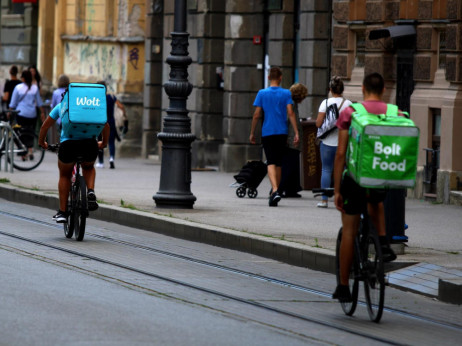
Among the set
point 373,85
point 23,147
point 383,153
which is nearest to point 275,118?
point 23,147

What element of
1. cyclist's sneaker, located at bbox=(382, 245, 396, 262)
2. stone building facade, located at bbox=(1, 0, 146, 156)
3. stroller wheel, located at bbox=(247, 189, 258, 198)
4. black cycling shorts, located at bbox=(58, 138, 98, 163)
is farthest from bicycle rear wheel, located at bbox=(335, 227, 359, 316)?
stone building facade, located at bbox=(1, 0, 146, 156)

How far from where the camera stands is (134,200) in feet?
58.7

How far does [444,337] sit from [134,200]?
9495 mm

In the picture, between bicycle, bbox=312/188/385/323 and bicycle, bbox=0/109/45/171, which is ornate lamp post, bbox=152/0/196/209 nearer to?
bicycle, bbox=312/188/385/323

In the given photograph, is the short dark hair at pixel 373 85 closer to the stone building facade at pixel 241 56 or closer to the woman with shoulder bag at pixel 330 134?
the woman with shoulder bag at pixel 330 134

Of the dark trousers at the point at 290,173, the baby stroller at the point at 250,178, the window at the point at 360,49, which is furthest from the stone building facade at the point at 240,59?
the baby stroller at the point at 250,178

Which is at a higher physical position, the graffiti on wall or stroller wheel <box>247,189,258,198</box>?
the graffiti on wall

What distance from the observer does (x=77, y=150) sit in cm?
1389

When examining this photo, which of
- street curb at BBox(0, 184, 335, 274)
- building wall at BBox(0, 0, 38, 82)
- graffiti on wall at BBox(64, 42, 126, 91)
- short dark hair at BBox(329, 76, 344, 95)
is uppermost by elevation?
building wall at BBox(0, 0, 38, 82)

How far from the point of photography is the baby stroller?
18.9 meters

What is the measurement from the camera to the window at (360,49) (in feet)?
68.2

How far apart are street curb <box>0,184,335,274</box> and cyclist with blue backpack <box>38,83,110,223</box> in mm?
1158

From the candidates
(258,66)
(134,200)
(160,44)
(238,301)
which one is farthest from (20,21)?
(238,301)

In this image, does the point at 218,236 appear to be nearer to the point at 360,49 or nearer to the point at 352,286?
the point at 352,286
